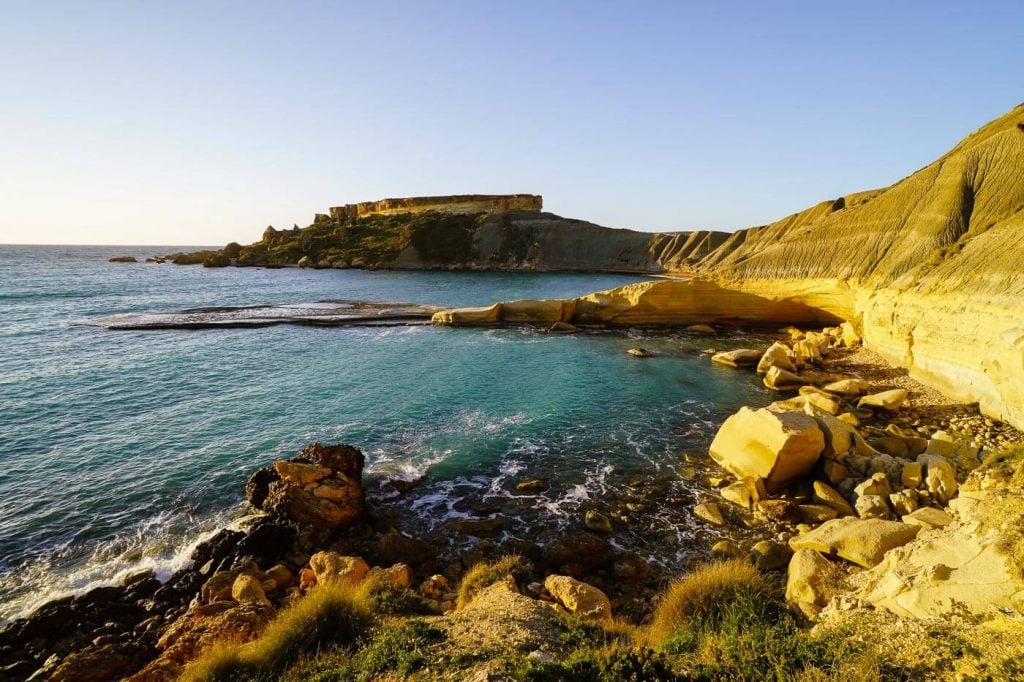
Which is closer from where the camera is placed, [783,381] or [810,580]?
[810,580]

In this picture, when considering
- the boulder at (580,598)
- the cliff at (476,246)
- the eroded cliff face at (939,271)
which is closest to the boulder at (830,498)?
the boulder at (580,598)

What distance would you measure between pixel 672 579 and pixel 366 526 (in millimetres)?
6578

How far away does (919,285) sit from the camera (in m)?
20.0

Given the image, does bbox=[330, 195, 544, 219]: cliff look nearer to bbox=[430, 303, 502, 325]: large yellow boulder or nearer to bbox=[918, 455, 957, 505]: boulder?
bbox=[430, 303, 502, 325]: large yellow boulder

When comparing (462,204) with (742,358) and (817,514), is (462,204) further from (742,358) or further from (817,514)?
(817,514)

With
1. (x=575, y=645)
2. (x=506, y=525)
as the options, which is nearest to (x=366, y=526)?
(x=506, y=525)

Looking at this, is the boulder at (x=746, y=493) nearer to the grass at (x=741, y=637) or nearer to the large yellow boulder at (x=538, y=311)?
the grass at (x=741, y=637)

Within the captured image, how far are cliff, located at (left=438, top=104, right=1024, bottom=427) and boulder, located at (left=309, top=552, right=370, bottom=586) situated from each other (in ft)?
56.9

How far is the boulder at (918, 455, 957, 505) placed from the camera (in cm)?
1034

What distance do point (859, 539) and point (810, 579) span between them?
1.99 metres

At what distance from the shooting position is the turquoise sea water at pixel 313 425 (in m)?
10.7

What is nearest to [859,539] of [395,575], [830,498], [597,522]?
[830,498]

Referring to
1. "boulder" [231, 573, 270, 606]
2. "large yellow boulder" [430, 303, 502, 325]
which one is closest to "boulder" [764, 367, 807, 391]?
"boulder" [231, 573, 270, 606]

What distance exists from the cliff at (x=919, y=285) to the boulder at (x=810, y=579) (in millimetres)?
10355
